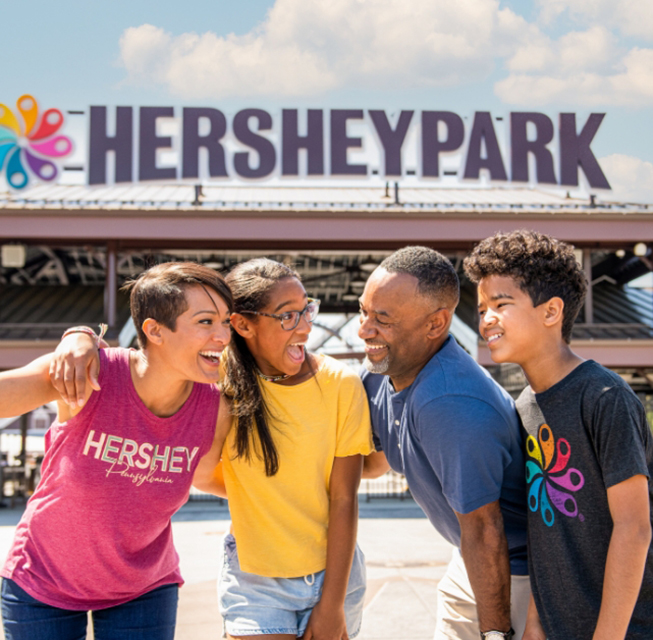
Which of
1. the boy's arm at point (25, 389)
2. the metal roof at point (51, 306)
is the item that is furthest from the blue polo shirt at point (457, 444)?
the metal roof at point (51, 306)

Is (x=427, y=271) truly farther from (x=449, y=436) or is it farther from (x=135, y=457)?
(x=135, y=457)

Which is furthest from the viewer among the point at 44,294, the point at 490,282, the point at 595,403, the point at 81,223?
the point at 44,294

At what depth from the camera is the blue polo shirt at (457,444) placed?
2359 millimetres

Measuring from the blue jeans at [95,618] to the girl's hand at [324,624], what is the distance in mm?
618

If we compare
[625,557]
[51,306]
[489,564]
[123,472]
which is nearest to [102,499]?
[123,472]

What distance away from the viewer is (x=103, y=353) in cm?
261

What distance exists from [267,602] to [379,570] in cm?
540

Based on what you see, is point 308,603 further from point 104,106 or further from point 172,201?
point 104,106

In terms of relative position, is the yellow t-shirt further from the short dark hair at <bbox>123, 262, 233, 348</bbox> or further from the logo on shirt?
the short dark hair at <bbox>123, 262, 233, 348</bbox>

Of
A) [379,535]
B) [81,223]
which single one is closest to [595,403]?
[379,535]

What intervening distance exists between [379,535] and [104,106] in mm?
13163

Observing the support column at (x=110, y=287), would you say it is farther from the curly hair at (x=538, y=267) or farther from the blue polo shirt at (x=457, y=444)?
the curly hair at (x=538, y=267)

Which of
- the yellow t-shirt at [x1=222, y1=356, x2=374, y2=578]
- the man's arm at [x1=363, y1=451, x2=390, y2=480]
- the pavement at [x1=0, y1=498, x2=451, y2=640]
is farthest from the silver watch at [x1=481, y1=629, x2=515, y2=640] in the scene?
the pavement at [x1=0, y1=498, x2=451, y2=640]

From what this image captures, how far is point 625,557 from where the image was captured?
6.41 ft
